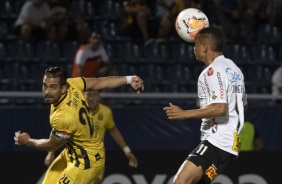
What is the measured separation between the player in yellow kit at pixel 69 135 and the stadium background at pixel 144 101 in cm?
273

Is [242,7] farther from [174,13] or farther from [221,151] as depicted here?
[221,151]

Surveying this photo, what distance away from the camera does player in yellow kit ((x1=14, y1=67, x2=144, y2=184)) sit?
818 centimetres

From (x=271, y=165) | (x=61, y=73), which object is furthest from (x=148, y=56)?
(x=61, y=73)

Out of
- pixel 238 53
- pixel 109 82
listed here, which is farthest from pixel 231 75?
pixel 238 53

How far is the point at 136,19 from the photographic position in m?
15.2

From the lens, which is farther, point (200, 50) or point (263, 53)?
point (263, 53)

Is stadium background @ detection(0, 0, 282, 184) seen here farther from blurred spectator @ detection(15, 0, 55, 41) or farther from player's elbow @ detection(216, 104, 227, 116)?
player's elbow @ detection(216, 104, 227, 116)

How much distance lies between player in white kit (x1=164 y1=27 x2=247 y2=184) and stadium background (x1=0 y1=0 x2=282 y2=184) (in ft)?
9.61

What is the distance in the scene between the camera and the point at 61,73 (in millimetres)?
8289

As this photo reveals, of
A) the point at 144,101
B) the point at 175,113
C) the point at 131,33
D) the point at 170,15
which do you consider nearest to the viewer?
the point at 175,113

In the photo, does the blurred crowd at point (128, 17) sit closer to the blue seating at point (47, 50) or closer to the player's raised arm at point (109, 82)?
the blue seating at point (47, 50)

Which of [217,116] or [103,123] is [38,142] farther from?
[103,123]

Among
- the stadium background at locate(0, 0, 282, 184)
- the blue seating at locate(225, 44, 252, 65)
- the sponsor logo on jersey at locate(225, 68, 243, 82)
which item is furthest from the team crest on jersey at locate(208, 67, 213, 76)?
the blue seating at locate(225, 44, 252, 65)

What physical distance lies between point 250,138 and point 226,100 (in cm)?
419
